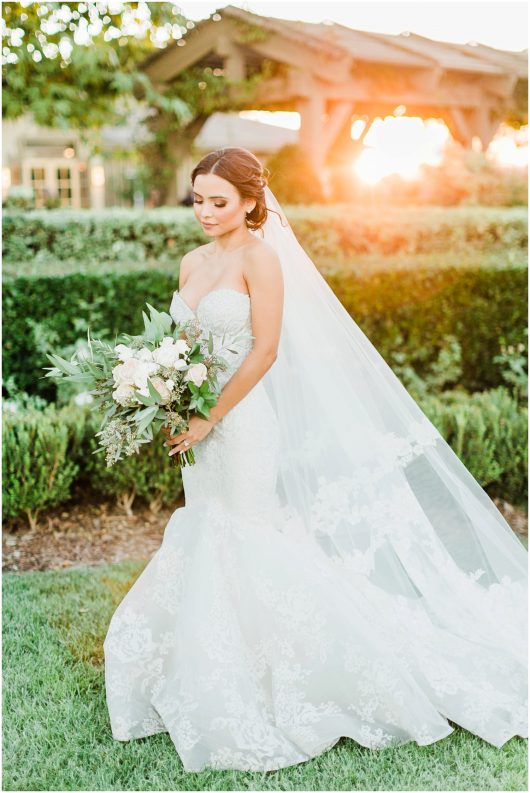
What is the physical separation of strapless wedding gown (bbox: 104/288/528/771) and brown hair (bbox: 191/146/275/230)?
41 centimetres

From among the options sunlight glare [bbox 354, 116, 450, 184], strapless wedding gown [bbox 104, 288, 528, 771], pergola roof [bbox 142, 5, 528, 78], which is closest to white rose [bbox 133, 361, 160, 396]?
strapless wedding gown [bbox 104, 288, 528, 771]

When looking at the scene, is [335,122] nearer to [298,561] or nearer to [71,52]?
[71,52]

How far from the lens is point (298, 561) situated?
3.25 m

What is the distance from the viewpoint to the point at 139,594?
3387mm

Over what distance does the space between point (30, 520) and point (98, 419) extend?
81 centimetres

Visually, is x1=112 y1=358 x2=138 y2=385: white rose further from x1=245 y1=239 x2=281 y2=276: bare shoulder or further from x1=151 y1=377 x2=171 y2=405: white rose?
x1=245 y1=239 x2=281 y2=276: bare shoulder

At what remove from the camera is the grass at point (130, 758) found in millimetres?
2963

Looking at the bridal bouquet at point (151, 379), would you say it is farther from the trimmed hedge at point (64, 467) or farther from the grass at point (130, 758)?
the trimmed hedge at point (64, 467)

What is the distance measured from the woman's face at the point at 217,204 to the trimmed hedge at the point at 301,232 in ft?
15.8

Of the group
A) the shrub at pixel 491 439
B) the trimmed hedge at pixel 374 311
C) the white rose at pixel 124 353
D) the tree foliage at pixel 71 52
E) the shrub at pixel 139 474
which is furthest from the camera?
the tree foliage at pixel 71 52

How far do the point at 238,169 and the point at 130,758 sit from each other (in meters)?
2.33

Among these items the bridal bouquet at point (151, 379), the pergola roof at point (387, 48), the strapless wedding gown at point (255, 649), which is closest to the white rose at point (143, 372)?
the bridal bouquet at point (151, 379)

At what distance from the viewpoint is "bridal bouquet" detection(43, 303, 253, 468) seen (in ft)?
9.29

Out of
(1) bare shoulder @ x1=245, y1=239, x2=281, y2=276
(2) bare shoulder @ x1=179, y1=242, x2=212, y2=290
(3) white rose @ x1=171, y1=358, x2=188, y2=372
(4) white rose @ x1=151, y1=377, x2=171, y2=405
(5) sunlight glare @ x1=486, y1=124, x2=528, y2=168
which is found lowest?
(5) sunlight glare @ x1=486, y1=124, x2=528, y2=168
